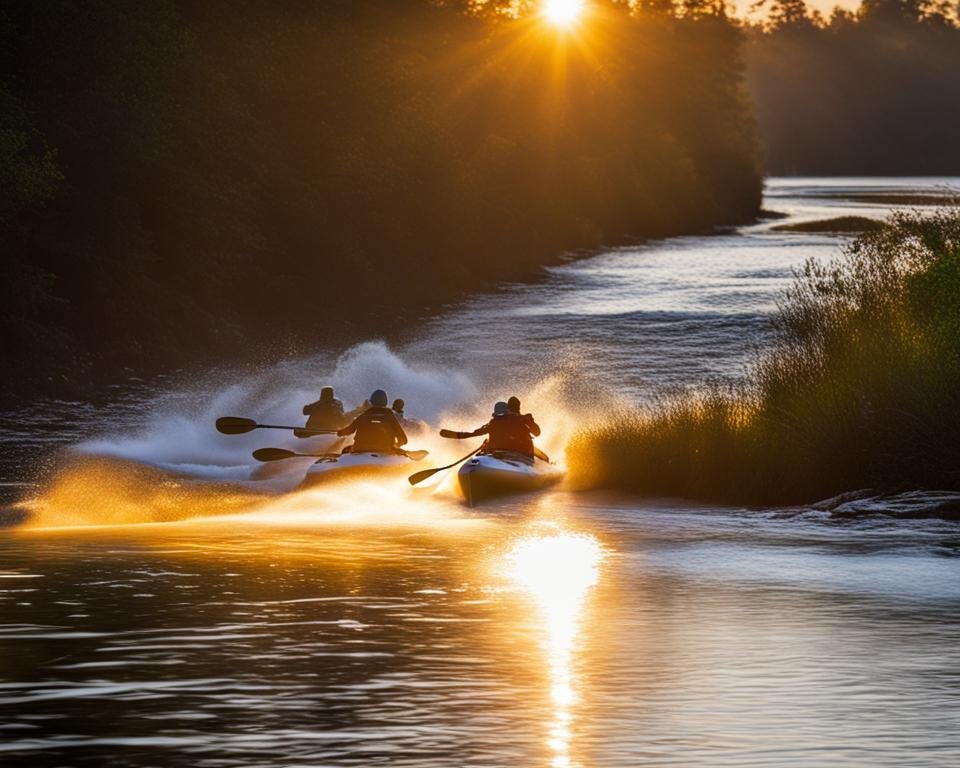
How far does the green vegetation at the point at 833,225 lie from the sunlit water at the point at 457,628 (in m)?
61.1

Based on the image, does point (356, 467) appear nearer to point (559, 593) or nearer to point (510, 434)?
point (510, 434)

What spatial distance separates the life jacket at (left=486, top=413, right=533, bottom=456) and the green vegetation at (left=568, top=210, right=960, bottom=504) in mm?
880

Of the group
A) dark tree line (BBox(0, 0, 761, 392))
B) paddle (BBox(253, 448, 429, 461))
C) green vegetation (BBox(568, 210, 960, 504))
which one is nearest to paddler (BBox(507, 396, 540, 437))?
green vegetation (BBox(568, 210, 960, 504))

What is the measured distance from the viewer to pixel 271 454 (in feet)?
96.5

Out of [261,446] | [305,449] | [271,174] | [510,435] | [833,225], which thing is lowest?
[510,435]

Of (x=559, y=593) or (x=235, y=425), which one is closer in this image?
(x=559, y=593)

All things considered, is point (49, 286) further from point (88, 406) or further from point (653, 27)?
point (653, 27)

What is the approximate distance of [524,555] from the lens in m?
19.2

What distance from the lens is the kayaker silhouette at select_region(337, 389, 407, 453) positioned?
27.5m

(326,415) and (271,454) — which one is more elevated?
(326,415)

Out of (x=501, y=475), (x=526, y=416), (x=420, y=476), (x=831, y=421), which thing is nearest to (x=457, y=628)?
(x=831, y=421)

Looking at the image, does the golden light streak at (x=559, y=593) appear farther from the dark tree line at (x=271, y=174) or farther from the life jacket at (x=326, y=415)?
the dark tree line at (x=271, y=174)

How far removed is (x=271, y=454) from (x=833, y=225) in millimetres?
66643

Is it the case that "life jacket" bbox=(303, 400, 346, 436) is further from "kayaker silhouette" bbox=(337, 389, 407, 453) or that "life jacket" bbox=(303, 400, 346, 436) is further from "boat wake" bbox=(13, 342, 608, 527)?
"kayaker silhouette" bbox=(337, 389, 407, 453)
